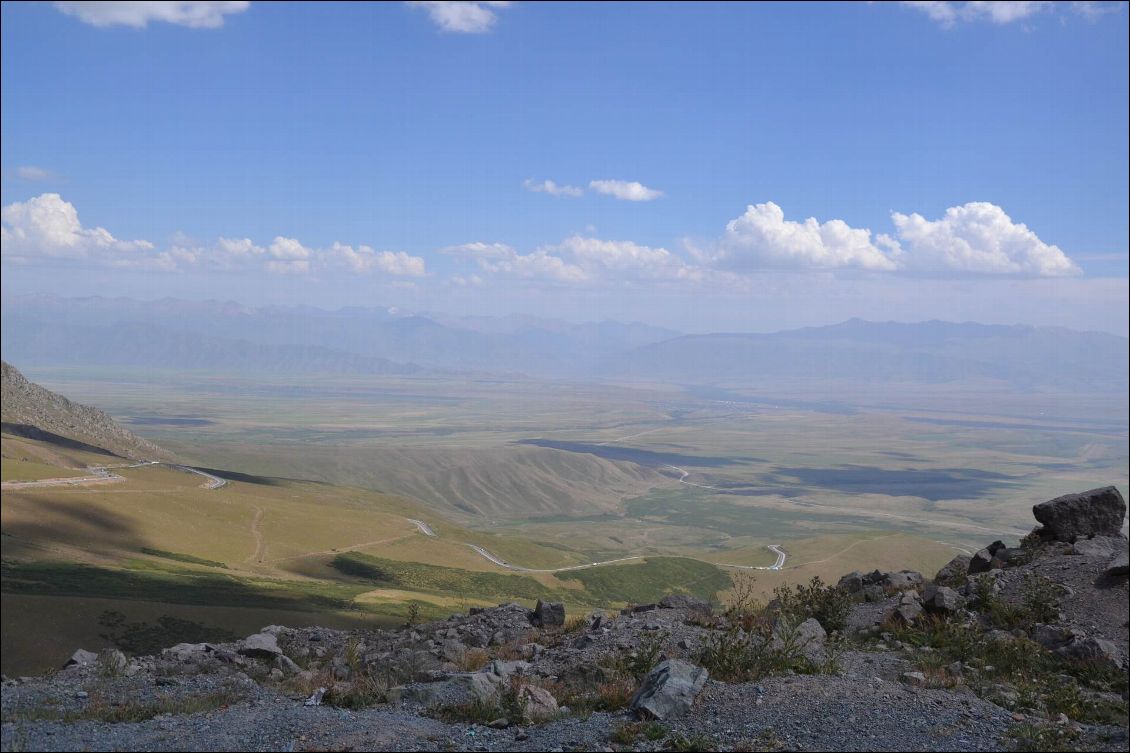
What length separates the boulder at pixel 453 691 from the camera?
525 inches

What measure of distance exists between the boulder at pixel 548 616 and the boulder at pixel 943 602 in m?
11.1

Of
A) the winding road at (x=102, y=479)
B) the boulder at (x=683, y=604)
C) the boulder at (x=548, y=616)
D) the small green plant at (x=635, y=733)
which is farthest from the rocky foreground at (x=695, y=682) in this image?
the winding road at (x=102, y=479)

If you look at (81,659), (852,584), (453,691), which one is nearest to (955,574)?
(852,584)

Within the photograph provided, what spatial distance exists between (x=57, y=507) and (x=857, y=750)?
88.7 metres

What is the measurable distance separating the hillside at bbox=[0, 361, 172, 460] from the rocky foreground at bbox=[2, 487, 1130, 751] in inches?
5657

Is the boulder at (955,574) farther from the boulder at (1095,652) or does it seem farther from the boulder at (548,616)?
the boulder at (548,616)

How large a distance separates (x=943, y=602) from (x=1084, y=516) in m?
8.46

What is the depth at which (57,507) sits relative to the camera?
3098 inches

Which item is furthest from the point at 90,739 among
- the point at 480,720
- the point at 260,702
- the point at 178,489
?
the point at 178,489

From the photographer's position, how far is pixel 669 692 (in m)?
12.2

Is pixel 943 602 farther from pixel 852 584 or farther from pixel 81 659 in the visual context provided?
pixel 81 659

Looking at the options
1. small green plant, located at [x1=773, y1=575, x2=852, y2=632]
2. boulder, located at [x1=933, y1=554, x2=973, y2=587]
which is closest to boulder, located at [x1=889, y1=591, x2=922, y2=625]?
small green plant, located at [x1=773, y1=575, x2=852, y2=632]

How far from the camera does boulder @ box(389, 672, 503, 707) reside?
1334cm

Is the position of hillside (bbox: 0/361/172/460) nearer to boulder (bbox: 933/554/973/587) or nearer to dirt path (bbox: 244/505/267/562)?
dirt path (bbox: 244/505/267/562)
